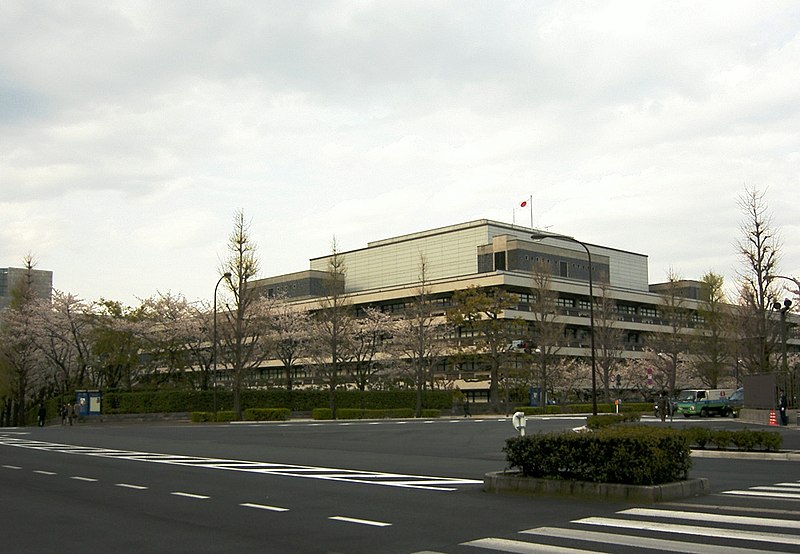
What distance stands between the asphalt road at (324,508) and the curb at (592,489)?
331 mm

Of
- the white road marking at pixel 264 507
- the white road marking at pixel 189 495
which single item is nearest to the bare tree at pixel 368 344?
the white road marking at pixel 189 495

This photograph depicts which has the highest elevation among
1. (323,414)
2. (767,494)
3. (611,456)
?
(611,456)

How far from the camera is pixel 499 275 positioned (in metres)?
79.1

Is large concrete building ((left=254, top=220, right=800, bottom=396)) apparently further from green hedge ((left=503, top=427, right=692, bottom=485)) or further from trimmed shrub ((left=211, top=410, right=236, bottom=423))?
green hedge ((left=503, top=427, right=692, bottom=485))

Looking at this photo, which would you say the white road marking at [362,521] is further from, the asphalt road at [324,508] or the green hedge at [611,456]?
the green hedge at [611,456]

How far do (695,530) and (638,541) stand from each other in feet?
3.38

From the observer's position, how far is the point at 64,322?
63.8m

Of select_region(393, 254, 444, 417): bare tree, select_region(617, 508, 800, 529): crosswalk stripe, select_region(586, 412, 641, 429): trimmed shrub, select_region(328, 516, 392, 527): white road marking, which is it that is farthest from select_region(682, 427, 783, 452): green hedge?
select_region(393, 254, 444, 417): bare tree

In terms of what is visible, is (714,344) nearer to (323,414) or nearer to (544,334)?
(544,334)

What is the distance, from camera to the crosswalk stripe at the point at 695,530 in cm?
864

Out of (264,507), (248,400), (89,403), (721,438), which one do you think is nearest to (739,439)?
(721,438)

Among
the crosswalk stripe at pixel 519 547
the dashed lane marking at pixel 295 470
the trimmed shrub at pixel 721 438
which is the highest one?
the trimmed shrub at pixel 721 438

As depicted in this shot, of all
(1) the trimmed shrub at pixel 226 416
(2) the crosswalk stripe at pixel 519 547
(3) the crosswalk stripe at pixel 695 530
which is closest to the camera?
(2) the crosswalk stripe at pixel 519 547

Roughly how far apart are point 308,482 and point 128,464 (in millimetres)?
6656
